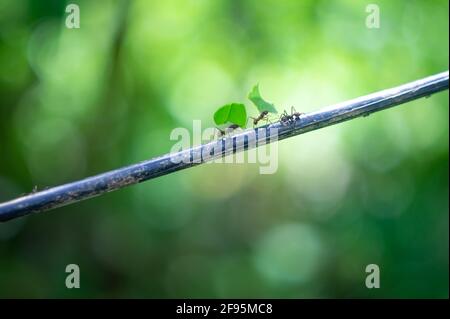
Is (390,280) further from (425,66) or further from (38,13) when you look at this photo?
(38,13)

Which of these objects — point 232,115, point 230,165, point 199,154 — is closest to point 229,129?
point 232,115

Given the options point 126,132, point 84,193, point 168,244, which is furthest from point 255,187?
point 84,193

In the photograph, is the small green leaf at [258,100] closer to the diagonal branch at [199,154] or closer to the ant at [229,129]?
the ant at [229,129]

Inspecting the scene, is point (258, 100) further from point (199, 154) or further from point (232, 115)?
point (199, 154)

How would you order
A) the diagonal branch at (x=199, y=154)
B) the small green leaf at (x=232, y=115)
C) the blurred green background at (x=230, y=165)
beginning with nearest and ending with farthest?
the diagonal branch at (x=199, y=154) < the small green leaf at (x=232, y=115) < the blurred green background at (x=230, y=165)

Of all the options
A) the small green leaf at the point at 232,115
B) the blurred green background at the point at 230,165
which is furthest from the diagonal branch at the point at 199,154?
the blurred green background at the point at 230,165

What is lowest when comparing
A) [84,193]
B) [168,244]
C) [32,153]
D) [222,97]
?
[84,193]
